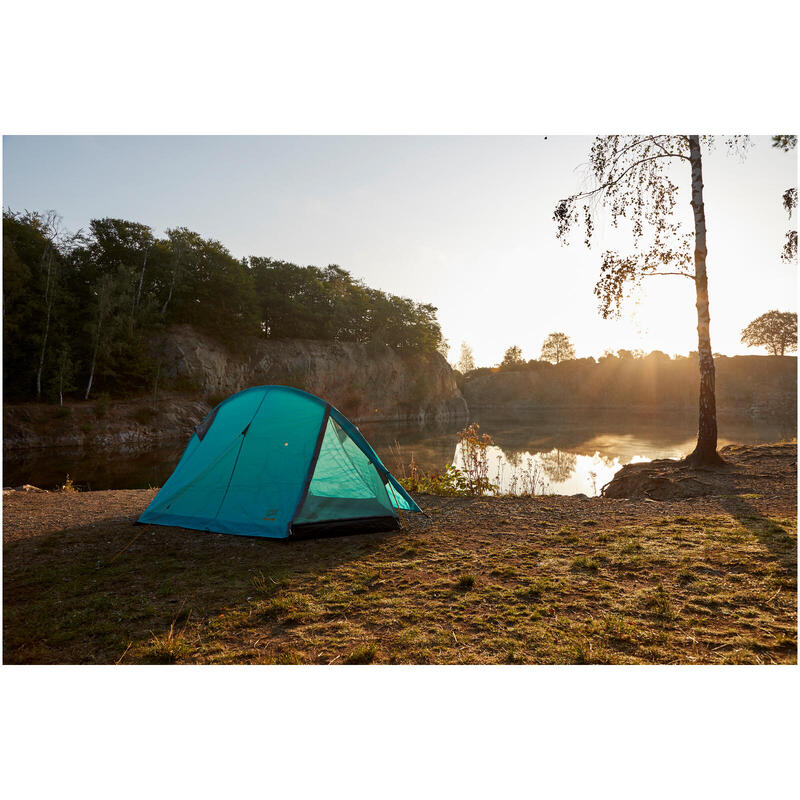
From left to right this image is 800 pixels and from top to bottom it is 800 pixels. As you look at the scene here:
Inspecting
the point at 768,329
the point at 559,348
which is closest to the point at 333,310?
the point at 768,329

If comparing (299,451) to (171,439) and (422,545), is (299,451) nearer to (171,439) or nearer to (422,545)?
(422,545)

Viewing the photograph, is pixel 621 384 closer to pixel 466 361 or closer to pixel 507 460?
pixel 466 361

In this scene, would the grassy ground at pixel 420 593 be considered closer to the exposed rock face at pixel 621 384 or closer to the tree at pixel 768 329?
the tree at pixel 768 329

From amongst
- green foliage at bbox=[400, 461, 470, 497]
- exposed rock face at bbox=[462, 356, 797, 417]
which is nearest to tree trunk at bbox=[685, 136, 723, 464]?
green foliage at bbox=[400, 461, 470, 497]

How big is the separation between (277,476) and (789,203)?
6024 mm

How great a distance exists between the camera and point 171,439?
22.0m

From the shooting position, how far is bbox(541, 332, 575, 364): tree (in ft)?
Answer: 218

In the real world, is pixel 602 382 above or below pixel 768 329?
above

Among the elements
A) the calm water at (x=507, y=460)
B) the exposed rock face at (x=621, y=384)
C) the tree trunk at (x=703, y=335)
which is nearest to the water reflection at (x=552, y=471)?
the calm water at (x=507, y=460)

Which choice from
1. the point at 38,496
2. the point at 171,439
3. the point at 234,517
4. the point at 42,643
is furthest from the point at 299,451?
the point at 171,439

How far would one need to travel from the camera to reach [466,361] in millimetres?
67625

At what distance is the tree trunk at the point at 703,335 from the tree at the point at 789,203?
3.34 metres

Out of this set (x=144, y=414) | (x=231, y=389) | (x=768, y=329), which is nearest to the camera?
(x=768, y=329)

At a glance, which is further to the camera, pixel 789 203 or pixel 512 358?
pixel 512 358
